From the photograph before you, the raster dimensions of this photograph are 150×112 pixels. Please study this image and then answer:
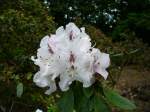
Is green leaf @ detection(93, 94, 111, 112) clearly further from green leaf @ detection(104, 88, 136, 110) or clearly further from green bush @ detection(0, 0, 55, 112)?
green bush @ detection(0, 0, 55, 112)

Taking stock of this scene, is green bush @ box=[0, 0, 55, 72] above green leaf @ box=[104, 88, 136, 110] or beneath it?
beneath

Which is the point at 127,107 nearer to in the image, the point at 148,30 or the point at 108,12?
the point at 148,30

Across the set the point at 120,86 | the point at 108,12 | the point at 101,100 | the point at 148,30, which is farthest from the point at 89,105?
the point at 108,12

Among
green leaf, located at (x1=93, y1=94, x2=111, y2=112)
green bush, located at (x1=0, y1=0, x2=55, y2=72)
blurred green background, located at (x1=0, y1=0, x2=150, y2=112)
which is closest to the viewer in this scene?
green leaf, located at (x1=93, y1=94, x2=111, y2=112)

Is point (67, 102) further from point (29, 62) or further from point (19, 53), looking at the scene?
point (19, 53)

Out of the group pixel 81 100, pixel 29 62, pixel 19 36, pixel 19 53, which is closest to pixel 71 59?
pixel 81 100

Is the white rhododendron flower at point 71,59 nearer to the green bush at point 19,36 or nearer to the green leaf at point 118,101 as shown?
the green leaf at point 118,101

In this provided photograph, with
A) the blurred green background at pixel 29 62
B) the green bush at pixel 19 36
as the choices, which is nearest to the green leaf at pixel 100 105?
the blurred green background at pixel 29 62

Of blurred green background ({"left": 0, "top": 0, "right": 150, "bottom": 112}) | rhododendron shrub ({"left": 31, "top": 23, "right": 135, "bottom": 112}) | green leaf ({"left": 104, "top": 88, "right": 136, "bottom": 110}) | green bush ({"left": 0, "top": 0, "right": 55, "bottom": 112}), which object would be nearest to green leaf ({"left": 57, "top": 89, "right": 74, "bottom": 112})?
rhododendron shrub ({"left": 31, "top": 23, "right": 135, "bottom": 112})
